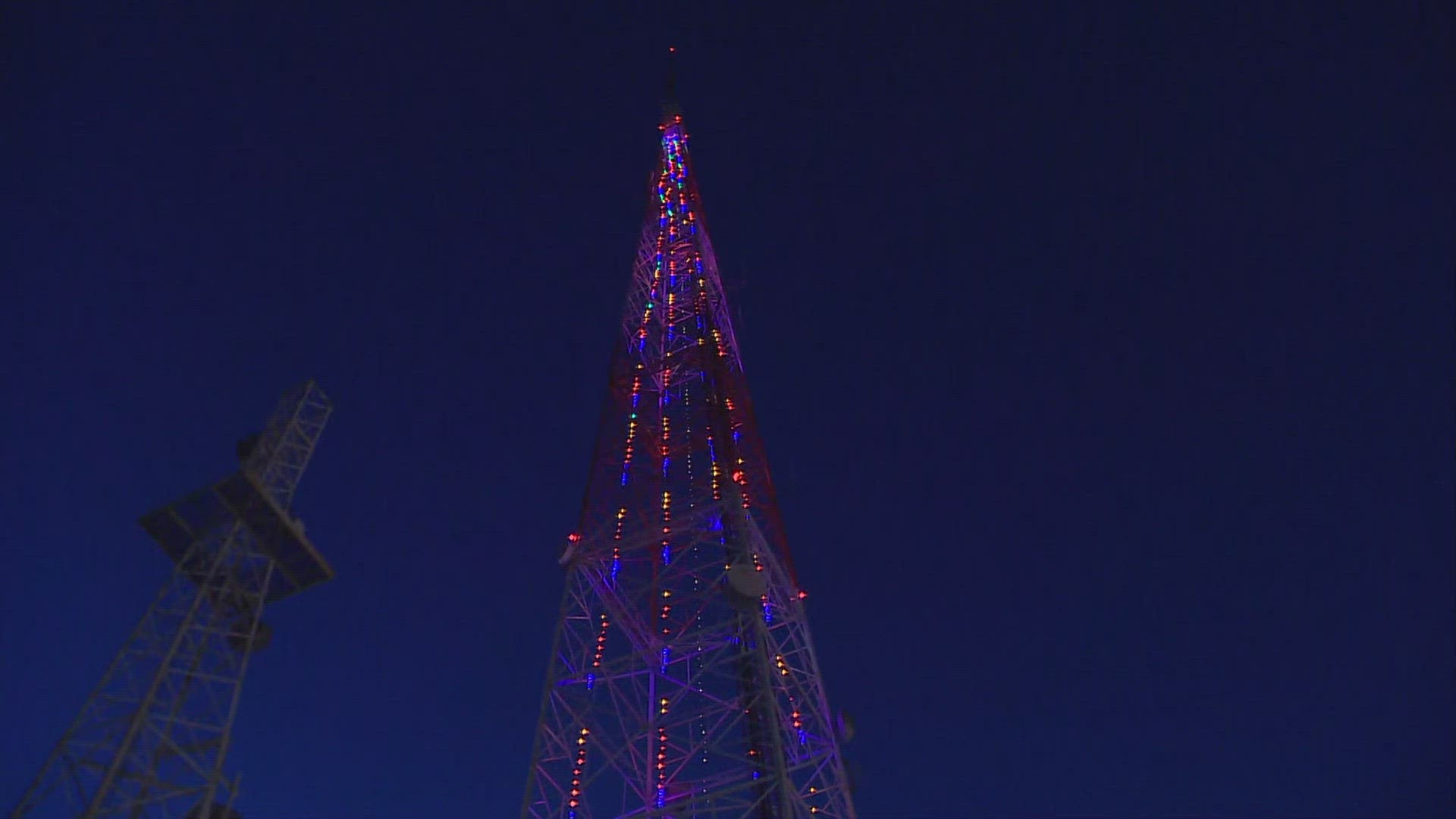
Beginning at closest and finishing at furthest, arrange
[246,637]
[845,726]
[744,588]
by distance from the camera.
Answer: [246,637]
[744,588]
[845,726]

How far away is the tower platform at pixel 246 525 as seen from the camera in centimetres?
1678

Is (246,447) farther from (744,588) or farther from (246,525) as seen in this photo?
(744,588)

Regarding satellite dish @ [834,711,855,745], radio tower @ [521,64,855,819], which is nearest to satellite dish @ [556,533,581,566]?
radio tower @ [521,64,855,819]

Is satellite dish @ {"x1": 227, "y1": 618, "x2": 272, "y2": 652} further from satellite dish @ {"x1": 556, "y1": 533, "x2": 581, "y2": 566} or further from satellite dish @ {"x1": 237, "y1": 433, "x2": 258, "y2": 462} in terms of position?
satellite dish @ {"x1": 556, "y1": 533, "x2": 581, "y2": 566}

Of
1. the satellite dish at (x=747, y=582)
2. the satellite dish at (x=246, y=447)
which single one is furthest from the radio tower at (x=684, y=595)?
the satellite dish at (x=246, y=447)

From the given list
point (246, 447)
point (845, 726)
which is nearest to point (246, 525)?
point (246, 447)

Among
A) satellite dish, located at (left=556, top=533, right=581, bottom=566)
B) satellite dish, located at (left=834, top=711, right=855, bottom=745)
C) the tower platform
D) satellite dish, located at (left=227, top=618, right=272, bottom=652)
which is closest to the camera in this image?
satellite dish, located at (left=227, top=618, right=272, bottom=652)

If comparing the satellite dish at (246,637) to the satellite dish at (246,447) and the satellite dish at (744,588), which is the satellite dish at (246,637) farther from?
the satellite dish at (744,588)

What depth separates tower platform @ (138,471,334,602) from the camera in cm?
1678

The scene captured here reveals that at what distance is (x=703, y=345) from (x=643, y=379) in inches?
102

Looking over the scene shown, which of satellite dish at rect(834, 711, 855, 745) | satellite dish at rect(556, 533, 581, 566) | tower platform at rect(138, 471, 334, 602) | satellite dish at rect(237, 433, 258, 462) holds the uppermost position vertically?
satellite dish at rect(556, 533, 581, 566)

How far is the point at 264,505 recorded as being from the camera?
55.4ft

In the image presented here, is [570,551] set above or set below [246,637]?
above

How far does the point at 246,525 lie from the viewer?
17.0 metres
